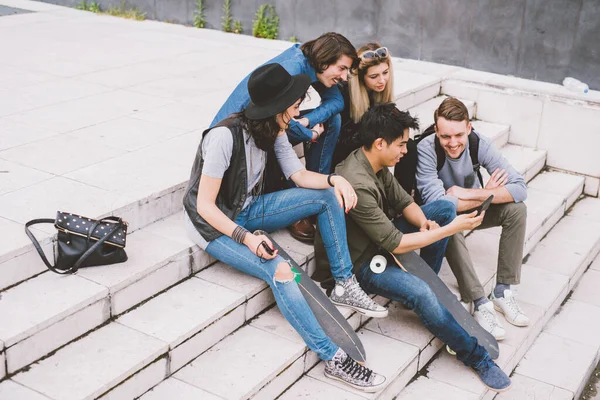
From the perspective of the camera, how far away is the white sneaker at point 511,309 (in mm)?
5039

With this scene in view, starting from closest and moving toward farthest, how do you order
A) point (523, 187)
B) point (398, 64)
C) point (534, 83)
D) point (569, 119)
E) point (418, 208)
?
point (418, 208)
point (523, 187)
point (569, 119)
point (534, 83)
point (398, 64)

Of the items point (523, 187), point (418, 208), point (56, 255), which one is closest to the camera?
point (56, 255)

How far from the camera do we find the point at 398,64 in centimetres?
846

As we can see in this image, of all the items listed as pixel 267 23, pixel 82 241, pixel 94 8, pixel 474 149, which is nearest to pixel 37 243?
pixel 82 241

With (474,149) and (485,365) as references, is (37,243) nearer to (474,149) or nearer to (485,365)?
(485,365)

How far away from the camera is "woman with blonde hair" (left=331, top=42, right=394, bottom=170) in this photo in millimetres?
5098

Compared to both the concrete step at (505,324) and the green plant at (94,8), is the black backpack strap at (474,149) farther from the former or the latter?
the green plant at (94,8)

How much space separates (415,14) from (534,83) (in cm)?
153

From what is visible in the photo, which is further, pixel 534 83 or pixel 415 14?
pixel 415 14

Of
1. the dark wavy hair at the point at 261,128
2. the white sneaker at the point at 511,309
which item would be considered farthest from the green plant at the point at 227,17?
the white sneaker at the point at 511,309

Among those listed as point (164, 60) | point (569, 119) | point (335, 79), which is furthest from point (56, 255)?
point (569, 119)

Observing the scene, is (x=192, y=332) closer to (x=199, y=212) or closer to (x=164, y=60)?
(x=199, y=212)

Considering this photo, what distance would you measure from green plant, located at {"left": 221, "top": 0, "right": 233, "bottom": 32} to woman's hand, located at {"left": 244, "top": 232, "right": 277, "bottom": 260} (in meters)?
5.98

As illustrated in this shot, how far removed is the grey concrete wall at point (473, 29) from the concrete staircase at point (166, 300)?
170cm
